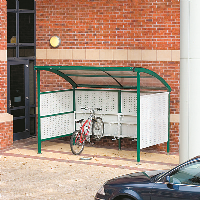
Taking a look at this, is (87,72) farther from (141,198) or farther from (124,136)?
(141,198)

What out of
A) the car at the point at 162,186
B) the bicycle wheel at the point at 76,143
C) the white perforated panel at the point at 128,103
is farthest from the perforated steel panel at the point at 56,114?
the car at the point at 162,186

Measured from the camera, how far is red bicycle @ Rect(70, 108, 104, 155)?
49.3ft

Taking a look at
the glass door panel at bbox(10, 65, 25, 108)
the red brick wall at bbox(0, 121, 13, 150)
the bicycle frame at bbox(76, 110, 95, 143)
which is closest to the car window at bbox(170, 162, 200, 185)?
the bicycle frame at bbox(76, 110, 95, 143)

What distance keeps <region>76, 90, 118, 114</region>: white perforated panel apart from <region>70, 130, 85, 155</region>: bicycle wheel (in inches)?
63.2

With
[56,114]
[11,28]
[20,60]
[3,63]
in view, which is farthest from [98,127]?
[11,28]

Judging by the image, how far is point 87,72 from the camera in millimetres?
15281

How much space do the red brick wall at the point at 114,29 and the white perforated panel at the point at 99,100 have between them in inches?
41.1

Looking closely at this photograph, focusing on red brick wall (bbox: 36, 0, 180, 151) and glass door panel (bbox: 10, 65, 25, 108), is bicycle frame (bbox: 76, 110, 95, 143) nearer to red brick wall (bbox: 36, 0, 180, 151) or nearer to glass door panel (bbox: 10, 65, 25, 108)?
red brick wall (bbox: 36, 0, 180, 151)

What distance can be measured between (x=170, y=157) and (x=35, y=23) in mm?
6725

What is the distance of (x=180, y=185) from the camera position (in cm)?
780

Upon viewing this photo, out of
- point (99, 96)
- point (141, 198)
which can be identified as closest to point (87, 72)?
point (99, 96)

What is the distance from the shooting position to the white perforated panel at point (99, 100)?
53.2 feet

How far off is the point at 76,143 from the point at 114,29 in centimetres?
411

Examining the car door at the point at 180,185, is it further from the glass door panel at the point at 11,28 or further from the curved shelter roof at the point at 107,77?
the glass door panel at the point at 11,28
